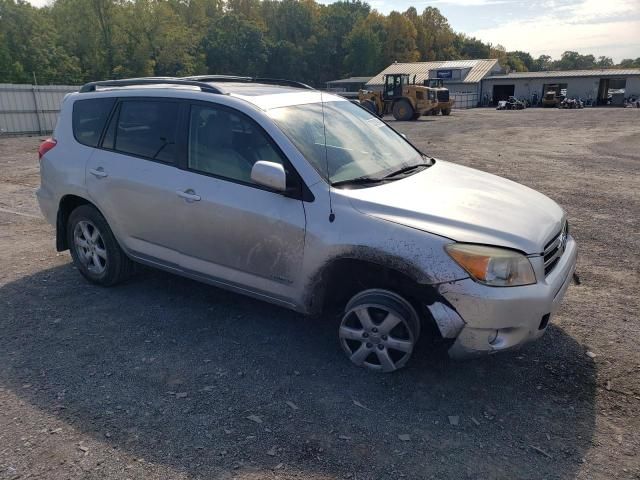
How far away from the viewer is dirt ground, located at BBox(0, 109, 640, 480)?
2744 mm

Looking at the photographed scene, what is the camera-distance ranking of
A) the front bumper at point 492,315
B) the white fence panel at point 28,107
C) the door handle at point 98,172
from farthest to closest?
1. the white fence panel at point 28,107
2. the door handle at point 98,172
3. the front bumper at point 492,315

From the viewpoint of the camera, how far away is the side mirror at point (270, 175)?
3.41 metres

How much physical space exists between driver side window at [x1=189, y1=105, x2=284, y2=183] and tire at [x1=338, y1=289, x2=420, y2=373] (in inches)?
45.2

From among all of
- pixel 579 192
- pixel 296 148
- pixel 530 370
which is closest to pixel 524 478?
pixel 530 370

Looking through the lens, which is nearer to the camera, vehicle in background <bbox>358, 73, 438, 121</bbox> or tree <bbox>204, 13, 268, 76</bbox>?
vehicle in background <bbox>358, 73, 438, 121</bbox>

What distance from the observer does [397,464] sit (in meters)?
2.72

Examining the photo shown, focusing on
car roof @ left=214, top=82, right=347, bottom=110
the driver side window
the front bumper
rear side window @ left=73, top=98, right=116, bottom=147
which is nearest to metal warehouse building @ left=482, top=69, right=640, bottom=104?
car roof @ left=214, top=82, right=347, bottom=110

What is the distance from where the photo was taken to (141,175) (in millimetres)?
4262

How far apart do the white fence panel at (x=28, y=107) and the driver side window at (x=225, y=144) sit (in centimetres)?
2072

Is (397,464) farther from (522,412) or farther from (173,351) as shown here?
(173,351)

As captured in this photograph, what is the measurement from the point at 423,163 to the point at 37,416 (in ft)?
11.1

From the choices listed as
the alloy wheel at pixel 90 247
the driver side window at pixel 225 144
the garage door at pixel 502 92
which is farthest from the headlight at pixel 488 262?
the garage door at pixel 502 92

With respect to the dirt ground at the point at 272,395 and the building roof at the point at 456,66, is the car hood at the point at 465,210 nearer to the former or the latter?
the dirt ground at the point at 272,395

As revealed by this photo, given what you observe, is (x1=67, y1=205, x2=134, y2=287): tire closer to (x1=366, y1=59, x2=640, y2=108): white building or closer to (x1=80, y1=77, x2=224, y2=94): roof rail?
(x1=80, y1=77, x2=224, y2=94): roof rail
